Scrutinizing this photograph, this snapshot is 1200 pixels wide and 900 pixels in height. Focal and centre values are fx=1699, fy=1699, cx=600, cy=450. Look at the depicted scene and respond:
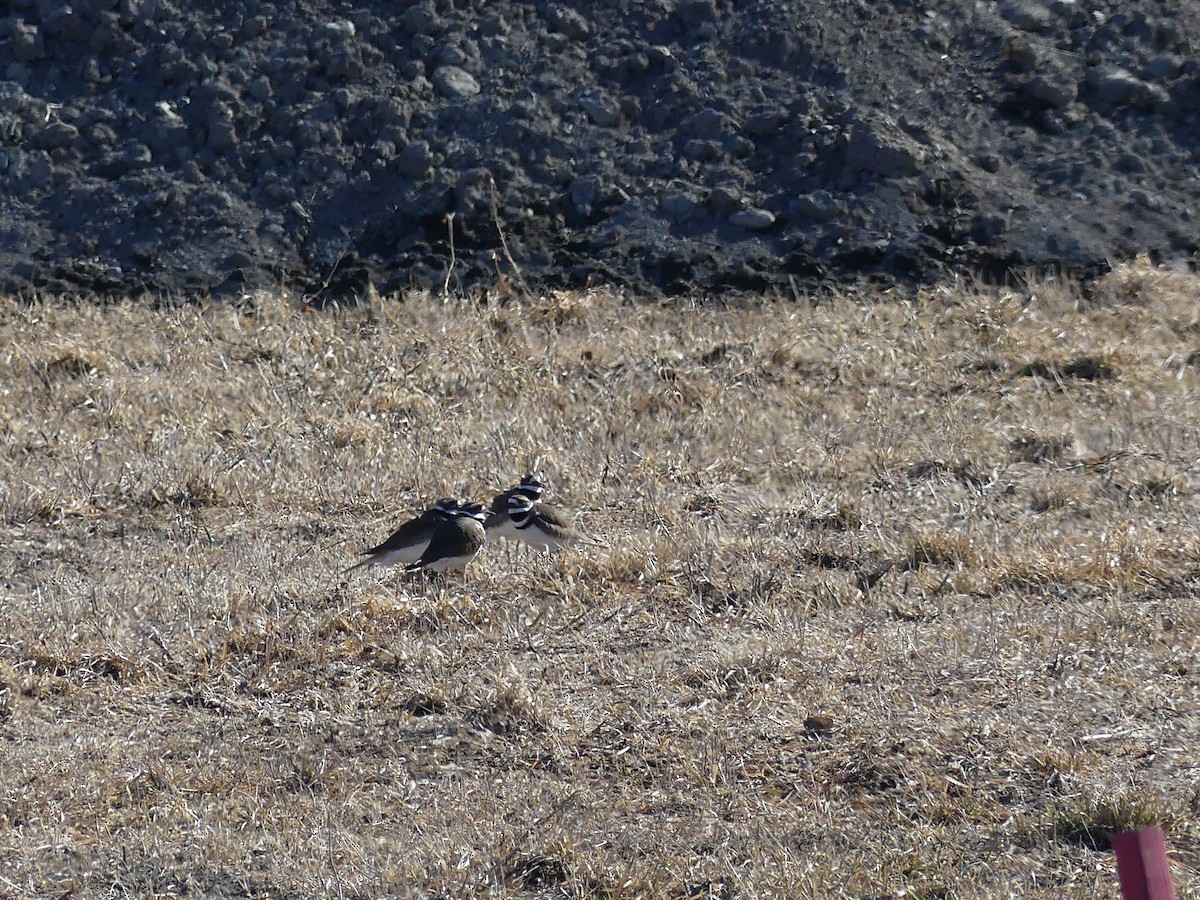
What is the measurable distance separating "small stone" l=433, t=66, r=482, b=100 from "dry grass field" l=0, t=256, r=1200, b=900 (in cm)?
303

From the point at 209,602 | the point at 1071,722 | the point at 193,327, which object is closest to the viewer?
the point at 1071,722

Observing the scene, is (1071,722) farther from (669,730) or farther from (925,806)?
(669,730)

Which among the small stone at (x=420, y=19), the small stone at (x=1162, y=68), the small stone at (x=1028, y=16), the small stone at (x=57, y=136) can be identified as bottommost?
the small stone at (x=57, y=136)

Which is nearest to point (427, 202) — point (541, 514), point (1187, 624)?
point (541, 514)

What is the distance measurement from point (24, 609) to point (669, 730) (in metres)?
2.96

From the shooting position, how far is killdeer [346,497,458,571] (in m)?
7.05

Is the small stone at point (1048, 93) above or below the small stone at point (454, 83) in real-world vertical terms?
above

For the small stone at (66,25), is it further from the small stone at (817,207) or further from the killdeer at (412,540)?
the killdeer at (412,540)

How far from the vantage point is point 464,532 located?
691cm

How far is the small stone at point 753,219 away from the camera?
1352 centimetres

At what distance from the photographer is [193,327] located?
12055 millimetres

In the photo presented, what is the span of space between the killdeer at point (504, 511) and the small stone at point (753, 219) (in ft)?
20.6

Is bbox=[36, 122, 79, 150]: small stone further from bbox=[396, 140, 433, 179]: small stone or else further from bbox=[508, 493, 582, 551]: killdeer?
bbox=[508, 493, 582, 551]: killdeer

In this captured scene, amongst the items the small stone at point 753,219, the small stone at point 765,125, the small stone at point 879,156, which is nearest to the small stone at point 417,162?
the small stone at point 753,219
